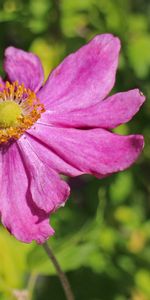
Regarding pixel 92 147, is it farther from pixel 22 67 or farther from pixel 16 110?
pixel 22 67

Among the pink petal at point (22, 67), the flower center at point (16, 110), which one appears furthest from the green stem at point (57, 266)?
the pink petal at point (22, 67)

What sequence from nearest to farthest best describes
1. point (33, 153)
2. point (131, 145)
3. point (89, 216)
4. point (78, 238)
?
point (131, 145) → point (33, 153) → point (78, 238) → point (89, 216)

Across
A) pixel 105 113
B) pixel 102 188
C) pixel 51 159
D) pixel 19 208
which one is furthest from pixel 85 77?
pixel 102 188

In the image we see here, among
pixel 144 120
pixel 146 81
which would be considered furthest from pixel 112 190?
pixel 146 81

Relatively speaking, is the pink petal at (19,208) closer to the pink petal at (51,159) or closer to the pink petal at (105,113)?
the pink petal at (51,159)

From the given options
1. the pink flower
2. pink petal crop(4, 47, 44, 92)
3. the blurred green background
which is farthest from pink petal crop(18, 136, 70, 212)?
the blurred green background

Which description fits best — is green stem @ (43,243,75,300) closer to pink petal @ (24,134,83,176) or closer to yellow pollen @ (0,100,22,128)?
pink petal @ (24,134,83,176)

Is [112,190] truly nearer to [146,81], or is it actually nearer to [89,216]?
[89,216]
